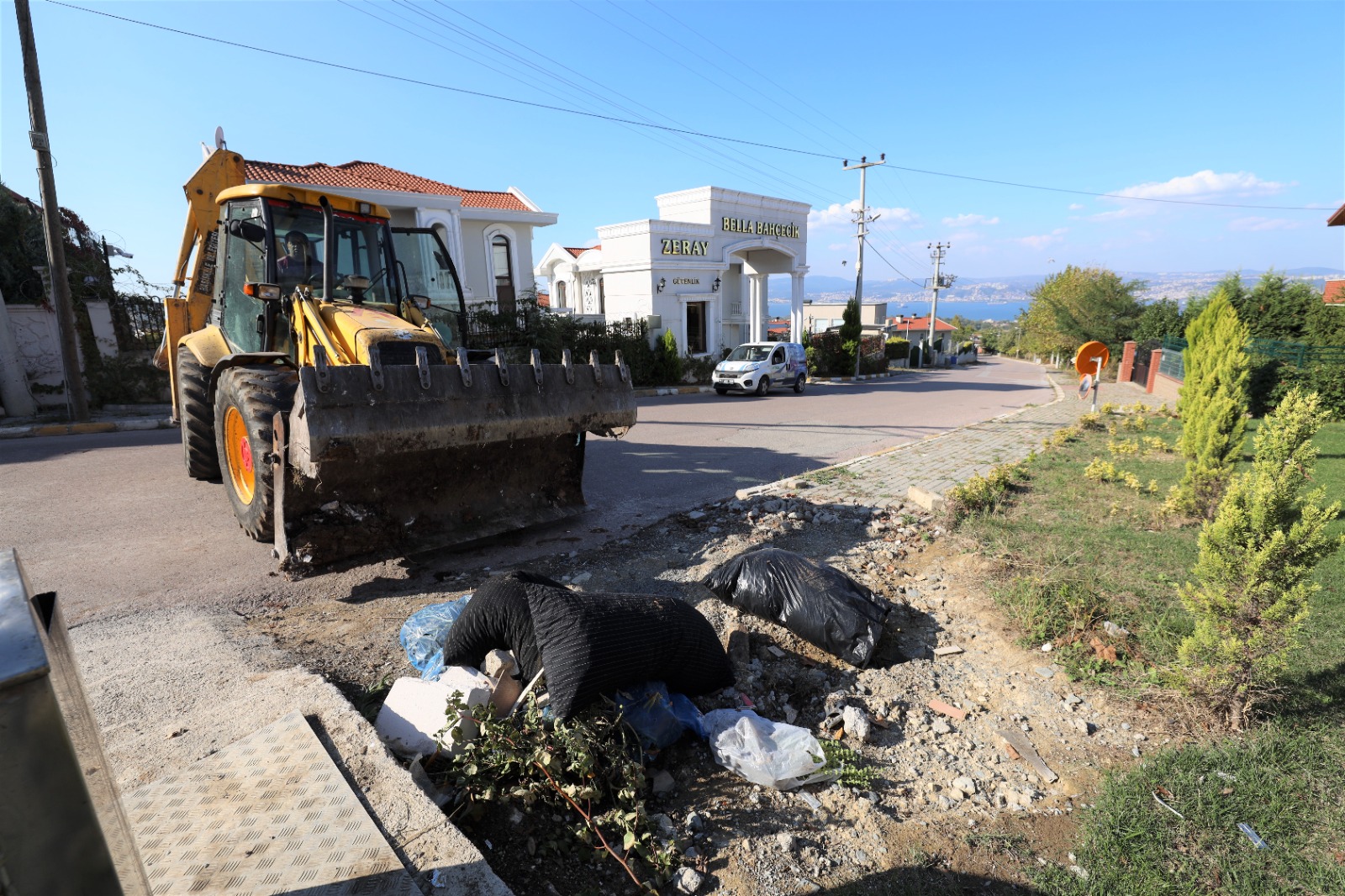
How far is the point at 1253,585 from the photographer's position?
3170 mm

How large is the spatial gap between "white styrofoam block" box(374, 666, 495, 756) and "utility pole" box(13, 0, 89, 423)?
12.6m

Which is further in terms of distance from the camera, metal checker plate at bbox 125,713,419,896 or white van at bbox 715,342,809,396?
white van at bbox 715,342,809,396

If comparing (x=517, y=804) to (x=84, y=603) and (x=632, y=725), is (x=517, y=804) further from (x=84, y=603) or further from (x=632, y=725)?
(x=84, y=603)

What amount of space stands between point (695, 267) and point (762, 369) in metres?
7.41

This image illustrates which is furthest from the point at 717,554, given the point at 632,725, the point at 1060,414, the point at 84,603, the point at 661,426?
the point at 1060,414

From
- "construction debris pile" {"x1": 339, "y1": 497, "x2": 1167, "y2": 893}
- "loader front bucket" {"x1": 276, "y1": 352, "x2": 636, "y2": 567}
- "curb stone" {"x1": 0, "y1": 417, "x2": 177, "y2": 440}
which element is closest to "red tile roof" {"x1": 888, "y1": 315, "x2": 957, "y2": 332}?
"curb stone" {"x1": 0, "y1": 417, "x2": 177, "y2": 440}

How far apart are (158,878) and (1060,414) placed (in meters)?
17.1

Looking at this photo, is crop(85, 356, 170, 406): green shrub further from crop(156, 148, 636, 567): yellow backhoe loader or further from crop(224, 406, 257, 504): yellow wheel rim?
crop(224, 406, 257, 504): yellow wheel rim

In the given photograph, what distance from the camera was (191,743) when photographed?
269 centimetres

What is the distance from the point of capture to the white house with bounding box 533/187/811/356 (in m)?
25.5

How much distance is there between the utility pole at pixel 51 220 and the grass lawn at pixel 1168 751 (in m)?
14.3

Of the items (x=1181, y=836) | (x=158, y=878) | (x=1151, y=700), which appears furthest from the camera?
(x=1151, y=700)

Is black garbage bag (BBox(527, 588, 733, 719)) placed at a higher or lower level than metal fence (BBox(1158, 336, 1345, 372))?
lower

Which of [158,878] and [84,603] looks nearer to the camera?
[158,878]
